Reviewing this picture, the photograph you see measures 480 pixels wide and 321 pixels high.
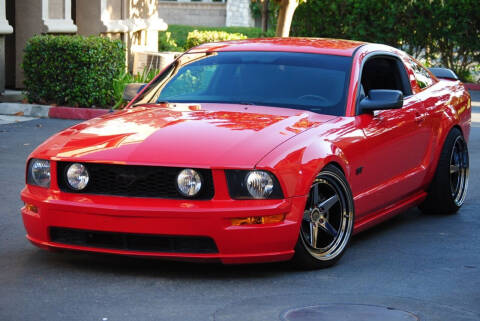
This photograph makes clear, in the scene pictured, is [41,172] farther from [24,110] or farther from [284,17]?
[284,17]

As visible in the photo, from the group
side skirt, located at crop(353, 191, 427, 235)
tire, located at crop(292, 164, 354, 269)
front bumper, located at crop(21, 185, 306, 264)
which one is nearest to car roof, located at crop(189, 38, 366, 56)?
side skirt, located at crop(353, 191, 427, 235)

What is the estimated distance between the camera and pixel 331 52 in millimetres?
7105

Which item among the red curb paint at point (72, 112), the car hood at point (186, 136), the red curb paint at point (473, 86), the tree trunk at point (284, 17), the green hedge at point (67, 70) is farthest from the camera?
the red curb paint at point (473, 86)

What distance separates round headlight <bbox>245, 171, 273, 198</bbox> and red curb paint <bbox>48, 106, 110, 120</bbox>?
9792 mm

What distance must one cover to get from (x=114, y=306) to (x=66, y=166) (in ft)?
3.42

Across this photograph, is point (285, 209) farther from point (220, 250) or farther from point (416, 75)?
point (416, 75)

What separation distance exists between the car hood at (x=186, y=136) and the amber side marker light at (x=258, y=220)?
11.6 inches

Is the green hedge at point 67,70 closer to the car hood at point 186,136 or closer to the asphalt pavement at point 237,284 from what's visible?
the asphalt pavement at point 237,284

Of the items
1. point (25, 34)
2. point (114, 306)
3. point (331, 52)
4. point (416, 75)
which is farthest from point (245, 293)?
point (25, 34)

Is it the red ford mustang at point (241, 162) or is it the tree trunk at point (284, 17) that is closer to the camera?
the red ford mustang at point (241, 162)

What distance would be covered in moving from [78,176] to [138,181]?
0.38 metres

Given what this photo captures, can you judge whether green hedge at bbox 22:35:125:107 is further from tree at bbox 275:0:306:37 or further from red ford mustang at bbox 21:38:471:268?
red ford mustang at bbox 21:38:471:268

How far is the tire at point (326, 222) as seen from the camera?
19.3 ft

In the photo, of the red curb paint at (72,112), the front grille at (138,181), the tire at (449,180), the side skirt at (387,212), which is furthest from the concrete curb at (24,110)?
the front grille at (138,181)
